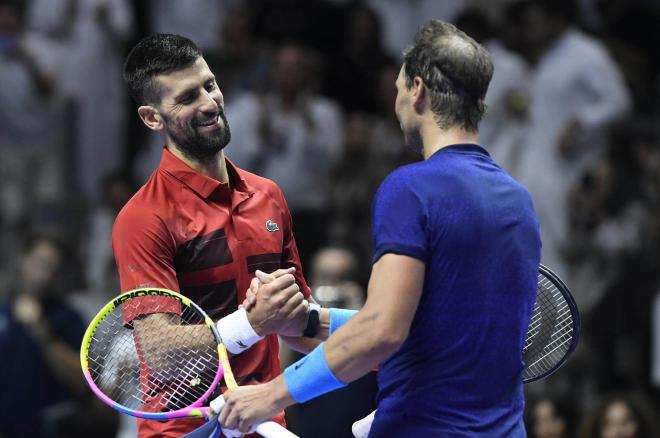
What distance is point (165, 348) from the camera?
4.26 m

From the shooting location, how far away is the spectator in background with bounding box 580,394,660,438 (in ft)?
24.2

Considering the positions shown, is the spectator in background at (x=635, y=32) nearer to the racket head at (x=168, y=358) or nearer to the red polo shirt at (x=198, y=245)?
the red polo shirt at (x=198, y=245)

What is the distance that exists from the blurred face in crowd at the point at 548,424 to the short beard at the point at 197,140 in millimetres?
3761

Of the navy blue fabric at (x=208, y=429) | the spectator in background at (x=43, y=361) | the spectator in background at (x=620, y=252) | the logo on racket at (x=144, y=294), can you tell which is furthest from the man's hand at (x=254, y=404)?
the spectator in background at (x=620, y=252)

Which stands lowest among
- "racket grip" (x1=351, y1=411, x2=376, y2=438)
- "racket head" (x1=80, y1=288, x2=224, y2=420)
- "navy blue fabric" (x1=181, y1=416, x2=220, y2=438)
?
"racket grip" (x1=351, y1=411, x2=376, y2=438)

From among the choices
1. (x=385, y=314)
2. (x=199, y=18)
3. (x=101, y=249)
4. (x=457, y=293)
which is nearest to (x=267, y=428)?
(x=385, y=314)

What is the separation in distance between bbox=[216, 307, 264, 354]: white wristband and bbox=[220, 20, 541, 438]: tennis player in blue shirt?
0.85 feet

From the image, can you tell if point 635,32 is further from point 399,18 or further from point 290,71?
point 290,71

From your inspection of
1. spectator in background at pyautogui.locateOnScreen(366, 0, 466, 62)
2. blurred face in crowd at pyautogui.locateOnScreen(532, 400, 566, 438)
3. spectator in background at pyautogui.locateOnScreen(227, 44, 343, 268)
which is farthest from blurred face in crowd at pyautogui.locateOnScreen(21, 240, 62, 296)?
spectator in background at pyautogui.locateOnScreen(366, 0, 466, 62)

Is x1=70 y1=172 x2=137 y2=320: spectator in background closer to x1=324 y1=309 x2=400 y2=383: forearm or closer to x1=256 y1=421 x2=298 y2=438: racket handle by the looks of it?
x1=256 y1=421 x2=298 y2=438: racket handle

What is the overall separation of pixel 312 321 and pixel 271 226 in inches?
13.8

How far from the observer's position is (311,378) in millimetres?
3875

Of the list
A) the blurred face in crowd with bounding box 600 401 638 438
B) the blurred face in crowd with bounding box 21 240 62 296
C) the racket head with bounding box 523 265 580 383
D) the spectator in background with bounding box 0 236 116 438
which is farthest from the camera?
the blurred face in crowd with bounding box 21 240 62 296

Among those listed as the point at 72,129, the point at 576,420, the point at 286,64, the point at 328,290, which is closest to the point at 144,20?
the point at 72,129
